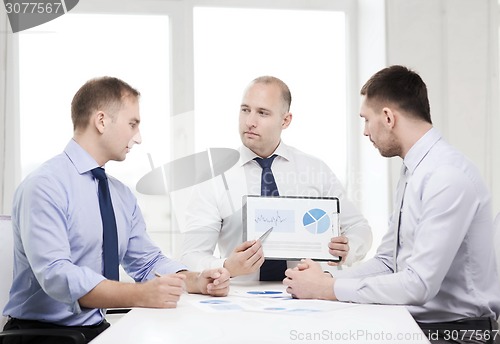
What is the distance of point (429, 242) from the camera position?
1910 mm

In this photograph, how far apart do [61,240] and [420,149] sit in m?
1.23

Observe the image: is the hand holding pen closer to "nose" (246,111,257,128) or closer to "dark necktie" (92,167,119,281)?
"dark necktie" (92,167,119,281)

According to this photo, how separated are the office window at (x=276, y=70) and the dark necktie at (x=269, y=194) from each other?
1.13m

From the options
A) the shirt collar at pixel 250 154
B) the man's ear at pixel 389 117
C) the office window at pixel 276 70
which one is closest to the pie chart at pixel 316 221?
the man's ear at pixel 389 117

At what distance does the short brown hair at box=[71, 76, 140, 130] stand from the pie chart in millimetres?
828

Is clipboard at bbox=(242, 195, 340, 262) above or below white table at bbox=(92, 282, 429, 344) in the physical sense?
above

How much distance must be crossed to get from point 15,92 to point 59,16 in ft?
1.83

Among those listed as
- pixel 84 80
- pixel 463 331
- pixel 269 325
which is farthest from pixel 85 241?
pixel 84 80

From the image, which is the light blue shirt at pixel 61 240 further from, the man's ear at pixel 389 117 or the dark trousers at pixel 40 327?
the man's ear at pixel 389 117

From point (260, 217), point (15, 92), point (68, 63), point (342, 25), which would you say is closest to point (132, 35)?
point (68, 63)

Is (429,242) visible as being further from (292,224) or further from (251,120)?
(251,120)

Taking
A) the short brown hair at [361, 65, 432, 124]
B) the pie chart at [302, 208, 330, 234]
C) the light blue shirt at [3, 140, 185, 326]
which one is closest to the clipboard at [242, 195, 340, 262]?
the pie chart at [302, 208, 330, 234]

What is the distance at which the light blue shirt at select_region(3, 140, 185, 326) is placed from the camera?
77.5 inches

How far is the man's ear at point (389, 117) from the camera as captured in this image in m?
2.23
